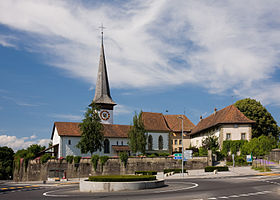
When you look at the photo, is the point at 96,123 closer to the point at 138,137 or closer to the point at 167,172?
the point at 138,137

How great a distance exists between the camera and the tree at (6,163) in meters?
91.7

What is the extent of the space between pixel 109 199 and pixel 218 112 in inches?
2340

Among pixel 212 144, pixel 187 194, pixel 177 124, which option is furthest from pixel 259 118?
pixel 187 194

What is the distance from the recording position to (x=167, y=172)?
176ft

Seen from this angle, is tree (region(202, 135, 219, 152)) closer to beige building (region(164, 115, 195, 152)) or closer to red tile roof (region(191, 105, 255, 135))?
red tile roof (region(191, 105, 255, 135))

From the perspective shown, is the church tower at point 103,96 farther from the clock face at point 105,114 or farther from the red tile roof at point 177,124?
the red tile roof at point 177,124

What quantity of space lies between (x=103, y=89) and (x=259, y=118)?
42.6 metres

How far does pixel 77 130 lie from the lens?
7044 cm

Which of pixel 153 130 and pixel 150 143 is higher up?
pixel 153 130

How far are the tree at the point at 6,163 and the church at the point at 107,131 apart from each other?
25.6 metres

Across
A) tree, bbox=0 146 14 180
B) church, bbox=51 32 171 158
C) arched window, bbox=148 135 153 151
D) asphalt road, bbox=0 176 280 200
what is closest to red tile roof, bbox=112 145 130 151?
church, bbox=51 32 171 158

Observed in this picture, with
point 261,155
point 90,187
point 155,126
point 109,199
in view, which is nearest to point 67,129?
point 155,126

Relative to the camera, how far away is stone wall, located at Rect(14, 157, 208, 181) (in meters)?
57.8

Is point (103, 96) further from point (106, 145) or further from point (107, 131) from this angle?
point (106, 145)
